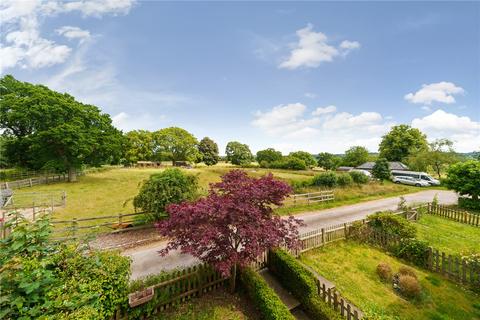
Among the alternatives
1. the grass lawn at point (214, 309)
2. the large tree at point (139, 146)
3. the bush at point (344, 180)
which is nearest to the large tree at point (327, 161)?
the bush at point (344, 180)

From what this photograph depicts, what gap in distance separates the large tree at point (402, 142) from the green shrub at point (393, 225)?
168 feet

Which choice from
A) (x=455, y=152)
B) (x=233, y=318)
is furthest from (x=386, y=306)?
(x=455, y=152)

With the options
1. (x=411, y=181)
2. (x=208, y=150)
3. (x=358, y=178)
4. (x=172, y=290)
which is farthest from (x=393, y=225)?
(x=208, y=150)

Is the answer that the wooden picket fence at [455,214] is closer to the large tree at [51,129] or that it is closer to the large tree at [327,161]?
the large tree at [51,129]

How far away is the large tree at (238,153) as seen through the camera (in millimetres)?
72750

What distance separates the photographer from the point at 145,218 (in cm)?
1179

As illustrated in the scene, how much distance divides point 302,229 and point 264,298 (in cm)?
744

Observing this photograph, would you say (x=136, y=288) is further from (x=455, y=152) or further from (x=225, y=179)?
(x=455, y=152)

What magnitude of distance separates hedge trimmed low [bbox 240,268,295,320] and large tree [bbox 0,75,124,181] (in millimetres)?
28718

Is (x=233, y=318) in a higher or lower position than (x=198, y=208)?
lower

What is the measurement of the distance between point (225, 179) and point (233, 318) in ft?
13.7

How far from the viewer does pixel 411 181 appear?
110 ft

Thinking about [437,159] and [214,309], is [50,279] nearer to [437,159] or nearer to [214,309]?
[214,309]

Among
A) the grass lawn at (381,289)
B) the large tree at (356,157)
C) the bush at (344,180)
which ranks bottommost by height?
the grass lawn at (381,289)
